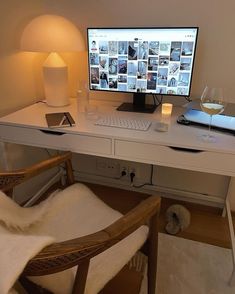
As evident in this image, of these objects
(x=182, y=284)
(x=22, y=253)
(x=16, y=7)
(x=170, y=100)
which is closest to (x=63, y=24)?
(x=16, y=7)

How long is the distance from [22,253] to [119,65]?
3.85 ft

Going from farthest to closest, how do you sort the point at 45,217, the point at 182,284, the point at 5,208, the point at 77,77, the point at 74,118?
the point at 77,77 → the point at 74,118 → the point at 182,284 → the point at 45,217 → the point at 5,208

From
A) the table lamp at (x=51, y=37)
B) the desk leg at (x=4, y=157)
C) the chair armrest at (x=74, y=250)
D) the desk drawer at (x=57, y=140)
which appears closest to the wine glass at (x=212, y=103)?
the desk drawer at (x=57, y=140)

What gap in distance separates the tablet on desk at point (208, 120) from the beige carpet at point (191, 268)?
733 millimetres

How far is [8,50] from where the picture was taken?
4.83 ft

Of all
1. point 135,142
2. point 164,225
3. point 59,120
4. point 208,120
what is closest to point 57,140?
point 59,120

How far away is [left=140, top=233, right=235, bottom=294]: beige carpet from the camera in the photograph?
124 cm

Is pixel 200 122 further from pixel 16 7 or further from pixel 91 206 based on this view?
pixel 16 7

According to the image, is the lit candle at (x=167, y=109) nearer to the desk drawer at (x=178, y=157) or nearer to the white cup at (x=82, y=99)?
the desk drawer at (x=178, y=157)

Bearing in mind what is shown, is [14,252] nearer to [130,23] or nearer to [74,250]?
[74,250]

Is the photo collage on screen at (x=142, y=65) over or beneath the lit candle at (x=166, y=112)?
over

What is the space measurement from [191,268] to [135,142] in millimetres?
771

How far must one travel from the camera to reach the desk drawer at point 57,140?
4.01ft

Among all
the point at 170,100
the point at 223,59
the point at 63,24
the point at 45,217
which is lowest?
the point at 45,217
